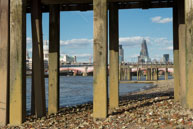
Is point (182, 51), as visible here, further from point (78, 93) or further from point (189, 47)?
point (78, 93)

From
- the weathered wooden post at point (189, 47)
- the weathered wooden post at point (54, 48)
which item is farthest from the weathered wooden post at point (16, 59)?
the weathered wooden post at point (189, 47)

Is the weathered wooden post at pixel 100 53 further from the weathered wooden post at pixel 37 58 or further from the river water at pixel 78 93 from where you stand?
the river water at pixel 78 93

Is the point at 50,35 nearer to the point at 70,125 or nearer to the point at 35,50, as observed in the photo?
the point at 35,50

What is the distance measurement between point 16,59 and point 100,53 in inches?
108

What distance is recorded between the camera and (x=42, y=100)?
9086 mm

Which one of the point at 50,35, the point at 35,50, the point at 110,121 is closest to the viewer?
the point at 110,121

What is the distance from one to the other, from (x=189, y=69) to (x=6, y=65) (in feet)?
19.6

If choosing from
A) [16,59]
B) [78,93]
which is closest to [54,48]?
[16,59]

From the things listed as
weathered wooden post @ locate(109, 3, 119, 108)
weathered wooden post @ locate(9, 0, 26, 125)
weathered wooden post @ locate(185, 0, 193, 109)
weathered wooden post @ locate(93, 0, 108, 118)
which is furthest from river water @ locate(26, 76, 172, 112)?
weathered wooden post @ locate(185, 0, 193, 109)

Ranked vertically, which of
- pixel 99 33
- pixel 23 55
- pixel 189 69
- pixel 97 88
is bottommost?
pixel 97 88

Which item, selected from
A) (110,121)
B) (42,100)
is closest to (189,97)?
(110,121)

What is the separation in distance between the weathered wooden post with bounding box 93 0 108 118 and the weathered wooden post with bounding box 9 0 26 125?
7.81 ft

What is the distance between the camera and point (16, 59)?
296 inches

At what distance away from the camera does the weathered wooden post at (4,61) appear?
7.59 meters
